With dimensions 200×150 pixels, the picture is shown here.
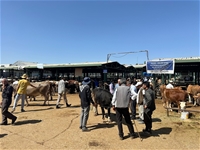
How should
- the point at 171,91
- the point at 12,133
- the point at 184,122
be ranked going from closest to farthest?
the point at 12,133
the point at 184,122
the point at 171,91

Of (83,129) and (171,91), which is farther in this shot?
(171,91)

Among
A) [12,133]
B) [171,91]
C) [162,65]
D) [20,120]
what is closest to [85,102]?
[12,133]

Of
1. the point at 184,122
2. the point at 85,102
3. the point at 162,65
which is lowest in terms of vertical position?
the point at 184,122

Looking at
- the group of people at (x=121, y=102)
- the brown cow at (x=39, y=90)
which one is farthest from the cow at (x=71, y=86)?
the group of people at (x=121, y=102)

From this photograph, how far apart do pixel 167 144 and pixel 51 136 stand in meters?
3.30

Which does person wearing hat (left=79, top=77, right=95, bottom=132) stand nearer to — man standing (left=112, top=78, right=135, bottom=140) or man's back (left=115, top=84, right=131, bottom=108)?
man standing (left=112, top=78, right=135, bottom=140)

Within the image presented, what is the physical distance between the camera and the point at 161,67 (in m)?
14.0

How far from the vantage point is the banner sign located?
1359 centimetres

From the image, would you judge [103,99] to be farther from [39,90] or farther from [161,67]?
[161,67]

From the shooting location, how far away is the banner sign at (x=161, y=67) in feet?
44.6

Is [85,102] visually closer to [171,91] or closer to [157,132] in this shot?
[157,132]

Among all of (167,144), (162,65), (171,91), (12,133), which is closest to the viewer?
(167,144)

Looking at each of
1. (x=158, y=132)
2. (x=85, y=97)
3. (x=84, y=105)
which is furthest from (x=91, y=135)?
(x=158, y=132)

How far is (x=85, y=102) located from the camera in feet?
19.4
